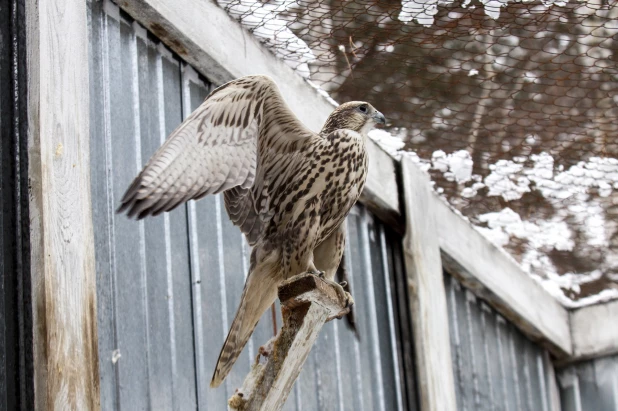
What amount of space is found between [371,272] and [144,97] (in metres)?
1.51

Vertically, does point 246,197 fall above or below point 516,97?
below

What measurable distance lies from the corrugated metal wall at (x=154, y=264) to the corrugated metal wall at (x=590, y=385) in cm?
194

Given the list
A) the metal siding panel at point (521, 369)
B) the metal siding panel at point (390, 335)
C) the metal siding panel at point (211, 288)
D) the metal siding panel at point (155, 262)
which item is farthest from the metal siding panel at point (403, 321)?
the metal siding panel at point (155, 262)

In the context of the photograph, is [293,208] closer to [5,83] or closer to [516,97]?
[5,83]

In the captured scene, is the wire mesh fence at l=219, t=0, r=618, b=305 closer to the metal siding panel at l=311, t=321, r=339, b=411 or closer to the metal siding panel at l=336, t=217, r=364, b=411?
the metal siding panel at l=336, t=217, r=364, b=411

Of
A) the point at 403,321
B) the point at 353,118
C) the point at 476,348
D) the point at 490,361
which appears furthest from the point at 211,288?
the point at 490,361

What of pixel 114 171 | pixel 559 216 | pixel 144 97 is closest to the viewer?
pixel 114 171

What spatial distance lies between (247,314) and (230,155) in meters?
0.45

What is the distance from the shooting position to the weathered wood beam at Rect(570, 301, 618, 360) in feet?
17.9

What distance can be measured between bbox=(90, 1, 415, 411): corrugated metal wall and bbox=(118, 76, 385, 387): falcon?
0.41m

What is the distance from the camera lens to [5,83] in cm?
295

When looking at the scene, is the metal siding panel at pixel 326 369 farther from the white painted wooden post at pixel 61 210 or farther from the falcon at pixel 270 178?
the white painted wooden post at pixel 61 210

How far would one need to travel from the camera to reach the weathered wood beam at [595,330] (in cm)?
544

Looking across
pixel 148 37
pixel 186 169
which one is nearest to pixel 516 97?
pixel 148 37
